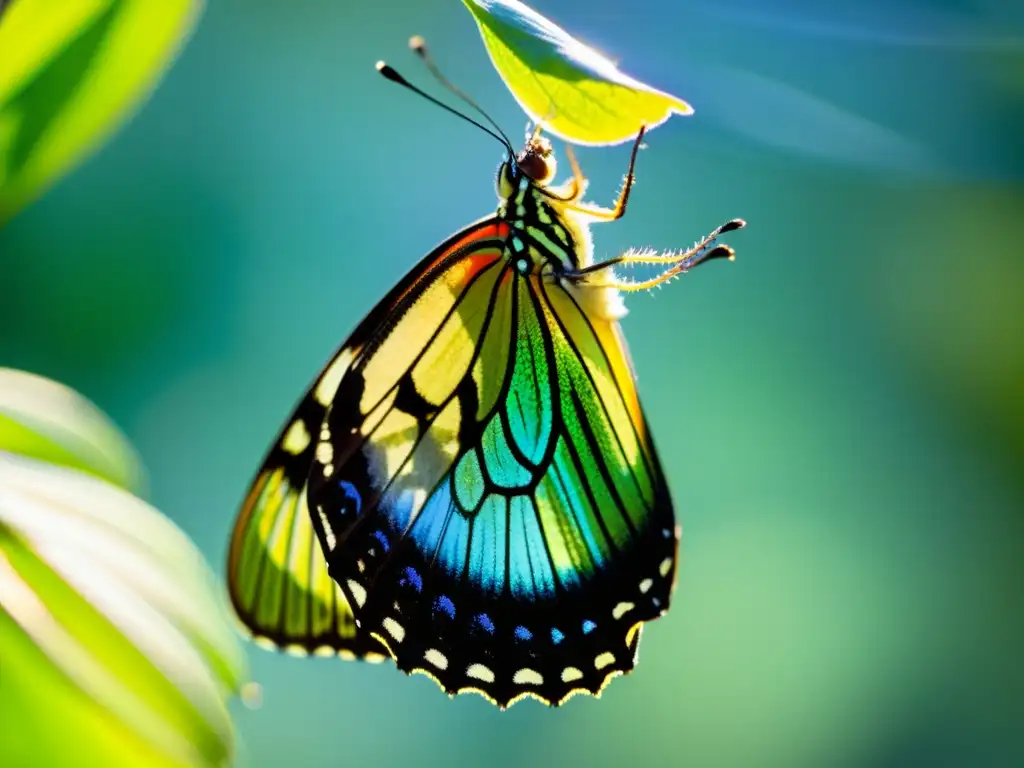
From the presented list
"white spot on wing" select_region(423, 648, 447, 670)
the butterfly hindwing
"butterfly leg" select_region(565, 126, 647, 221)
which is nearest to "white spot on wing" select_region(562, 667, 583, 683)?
"white spot on wing" select_region(423, 648, 447, 670)

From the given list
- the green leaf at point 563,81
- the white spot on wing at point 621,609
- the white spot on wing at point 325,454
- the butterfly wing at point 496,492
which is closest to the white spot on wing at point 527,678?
the butterfly wing at point 496,492

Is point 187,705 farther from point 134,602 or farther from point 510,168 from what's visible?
point 510,168

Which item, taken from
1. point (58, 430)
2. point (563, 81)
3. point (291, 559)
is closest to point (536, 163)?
point (563, 81)

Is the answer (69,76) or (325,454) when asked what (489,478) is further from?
(69,76)

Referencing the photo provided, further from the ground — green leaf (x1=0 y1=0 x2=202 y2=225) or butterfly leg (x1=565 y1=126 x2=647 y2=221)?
butterfly leg (x1=565 y1=126 x2=647 y2=221)

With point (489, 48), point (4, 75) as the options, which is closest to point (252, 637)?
point (4, 75)

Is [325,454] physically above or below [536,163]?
below

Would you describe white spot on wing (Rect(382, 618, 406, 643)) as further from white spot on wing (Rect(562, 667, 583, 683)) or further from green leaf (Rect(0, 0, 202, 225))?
green leaf (Rect(0, 0, 202, 225))
